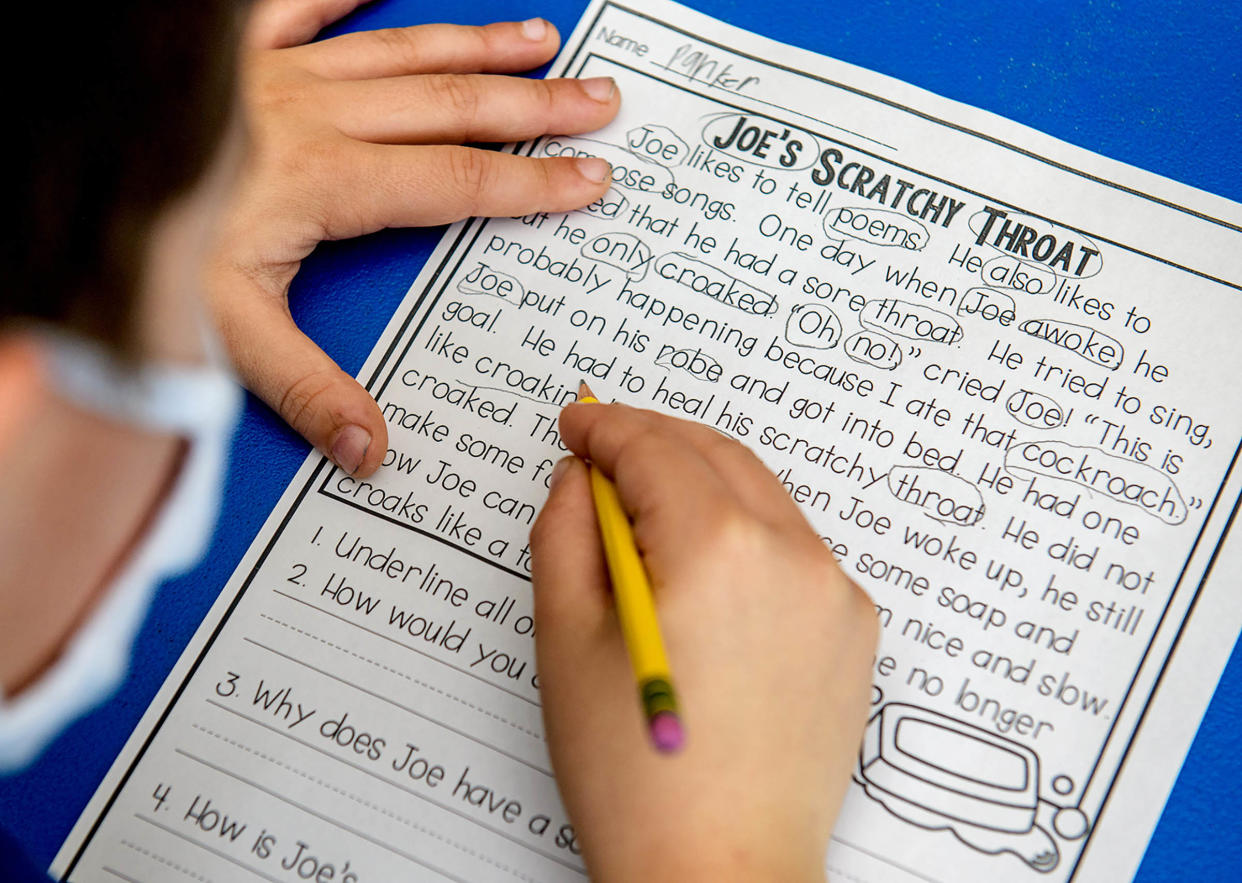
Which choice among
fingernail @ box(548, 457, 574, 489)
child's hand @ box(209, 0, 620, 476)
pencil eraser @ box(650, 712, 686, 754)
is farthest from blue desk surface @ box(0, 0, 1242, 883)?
pencil eraser @ box(650, 712, 686, 754)

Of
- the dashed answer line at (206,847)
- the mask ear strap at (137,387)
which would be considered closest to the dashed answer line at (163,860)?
the dashed answer line at (206,847)

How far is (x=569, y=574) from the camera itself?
0.45 m

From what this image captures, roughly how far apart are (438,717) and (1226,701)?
0.41 m

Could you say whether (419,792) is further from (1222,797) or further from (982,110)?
(982,110)

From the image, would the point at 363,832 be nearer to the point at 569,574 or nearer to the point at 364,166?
the point at 569,574

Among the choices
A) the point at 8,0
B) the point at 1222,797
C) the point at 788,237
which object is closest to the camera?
the point at 8,0

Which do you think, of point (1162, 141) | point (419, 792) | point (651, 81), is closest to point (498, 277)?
point (651, 81)

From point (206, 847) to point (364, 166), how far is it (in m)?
0.41

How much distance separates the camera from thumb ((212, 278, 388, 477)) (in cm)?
55

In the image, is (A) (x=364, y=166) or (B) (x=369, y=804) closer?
(B) (x=369, y=804)

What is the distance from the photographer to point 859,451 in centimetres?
54

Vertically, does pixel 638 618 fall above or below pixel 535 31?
below

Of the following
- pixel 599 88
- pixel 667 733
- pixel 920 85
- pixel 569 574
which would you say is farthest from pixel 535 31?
pixel 667 733

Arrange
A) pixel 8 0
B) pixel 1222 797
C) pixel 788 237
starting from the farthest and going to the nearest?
pixel 788 237 → pixel 1222 797 → pixel 8 0
